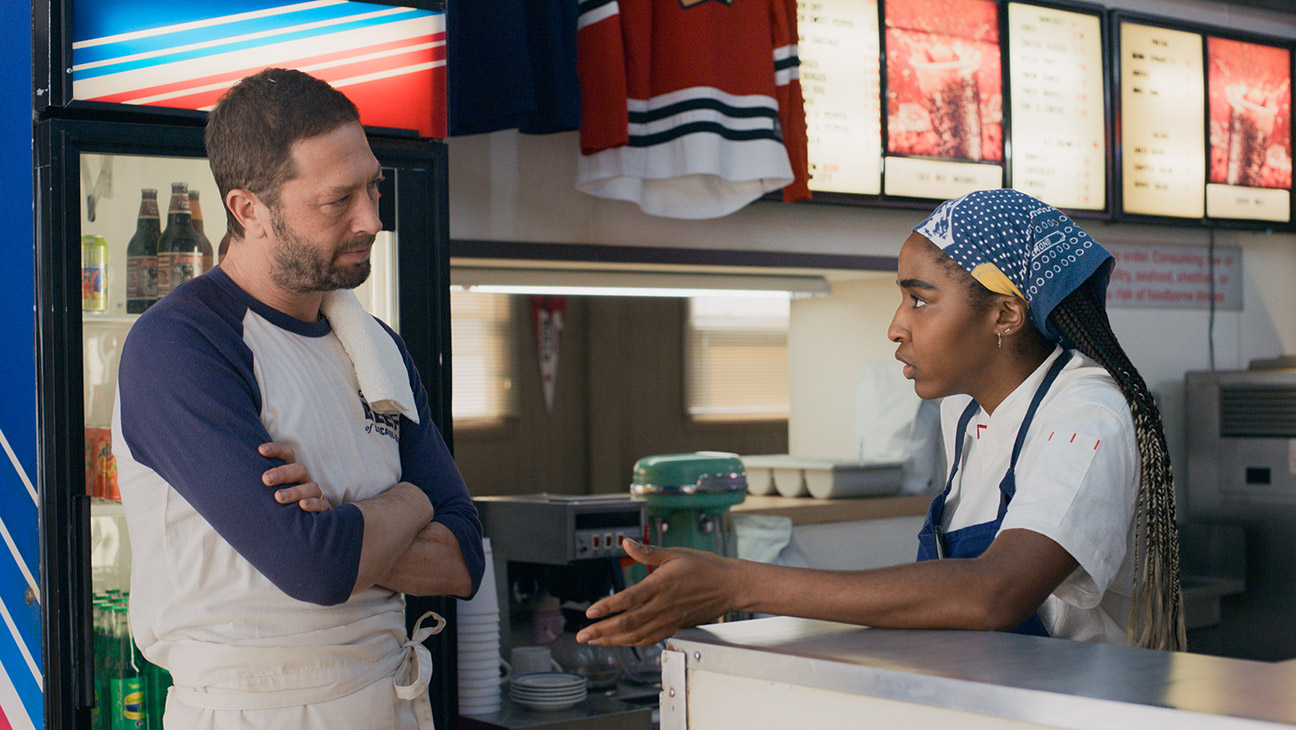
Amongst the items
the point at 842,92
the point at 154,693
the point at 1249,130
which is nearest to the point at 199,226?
the point at 154,693

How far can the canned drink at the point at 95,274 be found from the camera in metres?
2.46

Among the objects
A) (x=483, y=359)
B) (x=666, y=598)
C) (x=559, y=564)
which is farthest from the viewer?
(x=483, y=359)

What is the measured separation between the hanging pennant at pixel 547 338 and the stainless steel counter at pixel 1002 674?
319 inches

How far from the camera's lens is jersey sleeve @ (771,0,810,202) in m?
3.79

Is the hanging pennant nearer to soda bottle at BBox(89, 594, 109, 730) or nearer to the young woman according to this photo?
soda bottle at BBox(89, 594, 109, 730)

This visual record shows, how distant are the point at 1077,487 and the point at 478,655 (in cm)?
183

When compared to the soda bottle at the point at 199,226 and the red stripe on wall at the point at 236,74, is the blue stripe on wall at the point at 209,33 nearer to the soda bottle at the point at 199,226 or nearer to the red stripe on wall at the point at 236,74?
the red stripe on wall at the point at 236,74

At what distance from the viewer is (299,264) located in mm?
1691

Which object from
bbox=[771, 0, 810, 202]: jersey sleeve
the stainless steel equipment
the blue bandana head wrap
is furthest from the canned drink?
the stainless steel equipment

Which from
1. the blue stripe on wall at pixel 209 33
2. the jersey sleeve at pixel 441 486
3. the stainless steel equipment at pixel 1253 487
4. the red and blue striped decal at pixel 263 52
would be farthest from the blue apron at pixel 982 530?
the stainless steel equipment at pixel 1253 487

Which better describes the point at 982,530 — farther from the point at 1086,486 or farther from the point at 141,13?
the point at 141,13

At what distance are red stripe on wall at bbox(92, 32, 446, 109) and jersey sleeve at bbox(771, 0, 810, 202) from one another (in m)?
1.44

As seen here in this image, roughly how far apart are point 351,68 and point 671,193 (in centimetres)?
127

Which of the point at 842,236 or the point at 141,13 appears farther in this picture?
the point at 842,236
